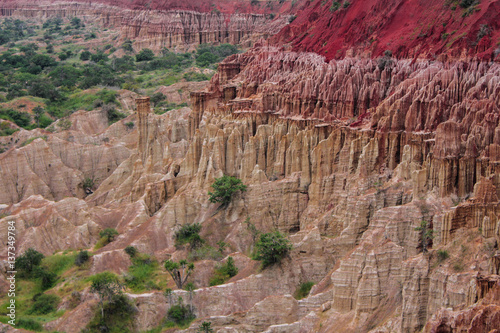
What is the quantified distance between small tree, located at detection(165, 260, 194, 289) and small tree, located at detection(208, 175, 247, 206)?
686 cm

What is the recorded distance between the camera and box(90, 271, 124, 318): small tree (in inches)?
1555

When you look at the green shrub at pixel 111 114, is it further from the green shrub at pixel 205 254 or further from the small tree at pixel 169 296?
the small tree at pixel 169 296

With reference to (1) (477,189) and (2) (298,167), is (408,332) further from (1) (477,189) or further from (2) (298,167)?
(2) (298,167)

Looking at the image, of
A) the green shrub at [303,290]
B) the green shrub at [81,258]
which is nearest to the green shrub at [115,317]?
the green shrub at [81,258]

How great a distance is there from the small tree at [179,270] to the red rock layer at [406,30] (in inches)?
791

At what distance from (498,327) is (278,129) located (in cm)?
2901

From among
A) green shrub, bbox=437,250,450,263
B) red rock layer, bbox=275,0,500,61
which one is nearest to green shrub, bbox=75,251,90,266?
red rock layer, bbox=275,0,500,61

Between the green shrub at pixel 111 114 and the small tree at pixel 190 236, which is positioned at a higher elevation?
the green shrub at pixel 111 114

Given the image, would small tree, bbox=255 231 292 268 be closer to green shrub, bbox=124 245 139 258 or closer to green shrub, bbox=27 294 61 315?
green shrub, bbox=124 245 139 258

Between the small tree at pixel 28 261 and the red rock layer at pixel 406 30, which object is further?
the small tree at pixel 28 261

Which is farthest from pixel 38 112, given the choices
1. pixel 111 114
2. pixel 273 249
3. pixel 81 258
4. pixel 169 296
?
pixel 273 249

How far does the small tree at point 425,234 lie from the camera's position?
3158cm

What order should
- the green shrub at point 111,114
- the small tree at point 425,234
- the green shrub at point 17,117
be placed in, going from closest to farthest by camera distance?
the small tree at point 425,234 < the green shrub at point 111,114 < the green shrub at point 17,117

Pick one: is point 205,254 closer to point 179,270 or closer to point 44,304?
point 179,270
